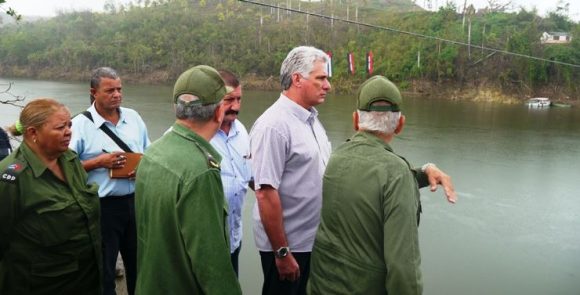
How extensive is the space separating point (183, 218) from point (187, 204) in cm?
4

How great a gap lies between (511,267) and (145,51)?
1526 inches

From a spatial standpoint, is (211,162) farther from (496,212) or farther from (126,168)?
(496,212)

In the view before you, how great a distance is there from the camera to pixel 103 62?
4059cm

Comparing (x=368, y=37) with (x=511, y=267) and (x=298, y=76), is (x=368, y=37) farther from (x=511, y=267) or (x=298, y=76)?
(x=298, y=76)

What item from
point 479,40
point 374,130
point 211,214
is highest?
point 479,40

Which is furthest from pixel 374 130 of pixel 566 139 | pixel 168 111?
pixel 168 111

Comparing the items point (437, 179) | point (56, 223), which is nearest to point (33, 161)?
point (56, 223)

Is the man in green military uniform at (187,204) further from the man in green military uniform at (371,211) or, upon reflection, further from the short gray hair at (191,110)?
the man in green military uniform at (371,211)

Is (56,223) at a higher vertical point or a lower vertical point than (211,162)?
lower

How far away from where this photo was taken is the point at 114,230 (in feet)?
6.32

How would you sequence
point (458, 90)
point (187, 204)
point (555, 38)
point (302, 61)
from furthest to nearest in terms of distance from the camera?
1. point (555, 38)
2. point (458, 90)
3. point (302, 61)
4. point (187, 204)

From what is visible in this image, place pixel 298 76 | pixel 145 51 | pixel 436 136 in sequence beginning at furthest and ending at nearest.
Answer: pixel 145 51
pixel 436 136
pixel 298 76

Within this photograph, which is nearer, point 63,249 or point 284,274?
point 63,249

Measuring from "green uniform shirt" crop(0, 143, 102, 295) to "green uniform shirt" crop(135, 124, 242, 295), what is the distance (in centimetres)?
46
